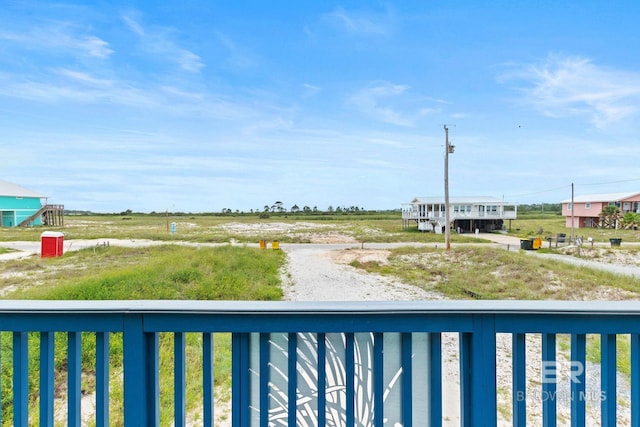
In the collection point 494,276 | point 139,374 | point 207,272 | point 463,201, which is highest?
point 463,201

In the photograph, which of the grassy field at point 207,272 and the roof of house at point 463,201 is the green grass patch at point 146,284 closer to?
the grassy field at point 207,272

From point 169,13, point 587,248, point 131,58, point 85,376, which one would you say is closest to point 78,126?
point 131,58

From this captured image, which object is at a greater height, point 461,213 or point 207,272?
point 461,213

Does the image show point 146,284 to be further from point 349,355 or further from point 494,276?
point 494,276

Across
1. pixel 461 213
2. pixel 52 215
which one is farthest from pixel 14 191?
pixel 461 213

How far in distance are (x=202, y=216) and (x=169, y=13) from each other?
221 inches

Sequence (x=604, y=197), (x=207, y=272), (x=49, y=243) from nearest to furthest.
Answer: (x=207, y=272) < (x=49, y=243) < (x=604, y=197)

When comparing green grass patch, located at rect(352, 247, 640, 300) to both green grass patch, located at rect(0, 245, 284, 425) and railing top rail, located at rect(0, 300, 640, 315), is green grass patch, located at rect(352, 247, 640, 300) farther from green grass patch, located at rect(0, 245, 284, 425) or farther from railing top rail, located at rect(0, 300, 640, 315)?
railing top rail, located at rect(0, 300, 640, 315)

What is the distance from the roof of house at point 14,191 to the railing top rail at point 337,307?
541 centimetres

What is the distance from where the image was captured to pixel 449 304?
59 centimetres

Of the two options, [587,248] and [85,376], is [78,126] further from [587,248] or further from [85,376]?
[587,248]

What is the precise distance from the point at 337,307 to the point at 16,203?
A: 617 cm

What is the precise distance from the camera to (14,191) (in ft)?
15.4

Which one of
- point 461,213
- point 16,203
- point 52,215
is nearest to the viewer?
point 16,203
